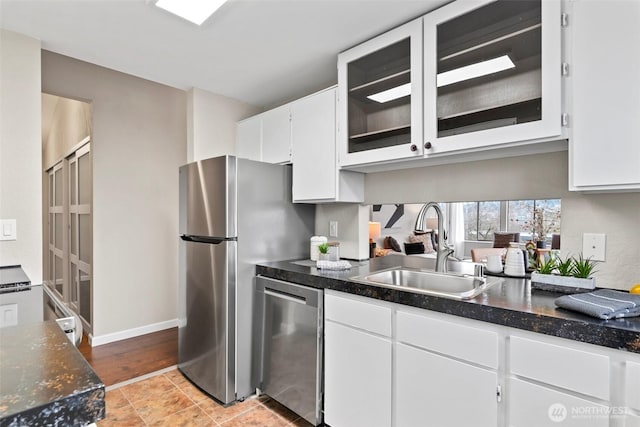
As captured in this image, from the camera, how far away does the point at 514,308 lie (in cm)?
129

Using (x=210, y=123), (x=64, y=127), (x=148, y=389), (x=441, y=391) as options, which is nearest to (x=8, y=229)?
(x=148, y=389)

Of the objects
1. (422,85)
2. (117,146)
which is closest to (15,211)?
(117,146)

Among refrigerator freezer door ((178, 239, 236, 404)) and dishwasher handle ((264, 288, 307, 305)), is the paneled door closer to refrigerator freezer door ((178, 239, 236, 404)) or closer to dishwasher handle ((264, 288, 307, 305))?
refrigerator freezer door ((178, 239, 236, 404))

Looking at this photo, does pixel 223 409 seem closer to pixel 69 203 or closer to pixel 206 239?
pixel 206 239

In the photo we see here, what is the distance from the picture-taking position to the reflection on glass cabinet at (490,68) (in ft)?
4.98

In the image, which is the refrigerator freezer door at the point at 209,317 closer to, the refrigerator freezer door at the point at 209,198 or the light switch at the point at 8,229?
the refrigerator freezer door at the point at 209,198

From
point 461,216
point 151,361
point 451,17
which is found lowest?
point 151,361

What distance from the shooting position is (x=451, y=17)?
5.69 ft

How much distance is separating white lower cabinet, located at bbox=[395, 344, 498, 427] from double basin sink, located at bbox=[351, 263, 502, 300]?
1.16 ft

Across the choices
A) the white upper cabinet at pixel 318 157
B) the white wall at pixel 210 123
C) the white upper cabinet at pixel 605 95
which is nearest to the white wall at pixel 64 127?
the white wall at pixel 210 123

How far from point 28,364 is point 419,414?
4.86 ft

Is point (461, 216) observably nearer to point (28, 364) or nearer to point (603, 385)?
point (603, 385)

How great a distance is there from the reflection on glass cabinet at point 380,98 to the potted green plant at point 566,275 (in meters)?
0.94

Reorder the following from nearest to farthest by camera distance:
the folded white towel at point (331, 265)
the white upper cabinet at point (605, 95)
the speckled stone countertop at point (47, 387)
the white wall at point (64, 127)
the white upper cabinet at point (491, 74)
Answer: the speckled stone countertop at point (47, 387) → the white upper cabinet at point (605, 95) → the white upper cabinet at point (491, 74) → the folded white towel at point (331, 265) → the white wall at point (64, 127)
